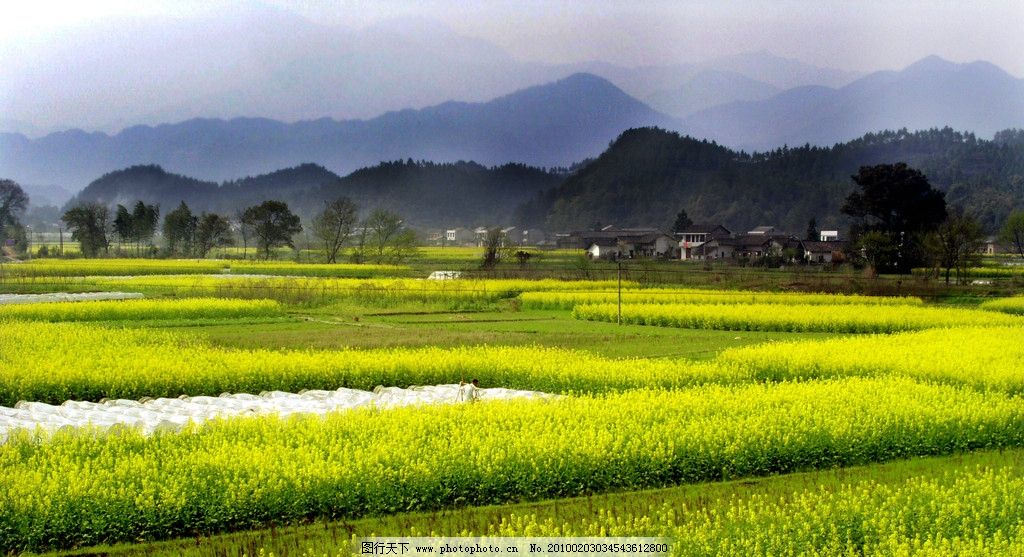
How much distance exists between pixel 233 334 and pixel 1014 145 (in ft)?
172

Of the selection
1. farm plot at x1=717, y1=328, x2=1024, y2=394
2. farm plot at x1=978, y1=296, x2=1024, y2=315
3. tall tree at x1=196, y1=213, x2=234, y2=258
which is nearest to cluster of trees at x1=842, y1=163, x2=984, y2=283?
farm plot at x1=978, y1=296, x2=1024, y2=315

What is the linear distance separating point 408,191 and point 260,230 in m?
34.5

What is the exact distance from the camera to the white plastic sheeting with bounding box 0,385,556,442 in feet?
39.0

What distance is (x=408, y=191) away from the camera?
4026 inches

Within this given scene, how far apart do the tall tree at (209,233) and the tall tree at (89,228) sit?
6893 millimetres

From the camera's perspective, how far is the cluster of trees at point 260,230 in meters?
61.4

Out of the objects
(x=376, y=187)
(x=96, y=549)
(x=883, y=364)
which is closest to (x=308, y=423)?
(x=96, y=549)

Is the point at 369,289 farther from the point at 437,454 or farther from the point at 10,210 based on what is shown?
the point at 10,210

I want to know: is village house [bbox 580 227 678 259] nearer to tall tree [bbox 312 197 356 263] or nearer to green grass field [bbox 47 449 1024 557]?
tall tree [bbox 312 197 356 263]

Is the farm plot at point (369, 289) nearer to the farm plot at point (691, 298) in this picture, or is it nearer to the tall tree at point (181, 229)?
the farm plot at point (691, 298)

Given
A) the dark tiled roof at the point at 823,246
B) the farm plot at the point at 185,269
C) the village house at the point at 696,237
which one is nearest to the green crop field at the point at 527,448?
the farm plot at the point at 185,269

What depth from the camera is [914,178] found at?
47094mm

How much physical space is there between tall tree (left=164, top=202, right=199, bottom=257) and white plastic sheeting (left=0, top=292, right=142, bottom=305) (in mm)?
36787

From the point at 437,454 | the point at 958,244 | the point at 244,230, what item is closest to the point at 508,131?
the point at 244,230
